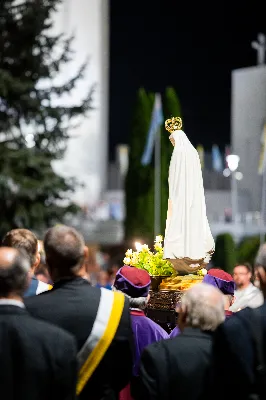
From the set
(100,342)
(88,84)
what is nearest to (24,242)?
(100,342)

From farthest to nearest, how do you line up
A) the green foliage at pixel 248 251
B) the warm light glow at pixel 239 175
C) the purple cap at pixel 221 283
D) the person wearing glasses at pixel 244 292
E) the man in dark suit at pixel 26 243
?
1. the warm light glow at pixel 239 175
2. the green foliage at pixel 248 251
3. the person wearing glasses at pixel 244 292
4. the purple cap at pixel 221 283
5. the man in dark suit at pixel 26 243

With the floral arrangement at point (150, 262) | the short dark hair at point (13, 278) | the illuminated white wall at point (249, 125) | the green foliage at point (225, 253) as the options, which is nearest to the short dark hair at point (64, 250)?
the short dark hair at point (13, 278)

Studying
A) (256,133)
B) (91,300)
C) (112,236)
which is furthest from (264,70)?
(91,300)

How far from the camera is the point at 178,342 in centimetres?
472

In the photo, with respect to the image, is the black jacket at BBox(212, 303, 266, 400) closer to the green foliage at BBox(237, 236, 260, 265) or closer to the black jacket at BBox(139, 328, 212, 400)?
the black jacket at BBox(139, 328, 212, 400)

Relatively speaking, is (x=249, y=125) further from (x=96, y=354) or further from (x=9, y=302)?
(x=9, y=302)

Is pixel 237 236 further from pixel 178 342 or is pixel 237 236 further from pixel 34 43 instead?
pixel 178 342

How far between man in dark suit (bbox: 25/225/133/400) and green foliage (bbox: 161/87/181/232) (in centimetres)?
2903

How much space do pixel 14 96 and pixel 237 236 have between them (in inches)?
701

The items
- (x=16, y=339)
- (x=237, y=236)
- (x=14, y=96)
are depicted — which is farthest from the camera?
(x=237, y=236)

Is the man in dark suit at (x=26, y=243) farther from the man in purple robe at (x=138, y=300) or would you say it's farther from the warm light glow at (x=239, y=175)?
the warm light glow at (x=239, y=175)

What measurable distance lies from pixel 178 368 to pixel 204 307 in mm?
377

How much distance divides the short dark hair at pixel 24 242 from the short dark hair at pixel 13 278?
1416mm

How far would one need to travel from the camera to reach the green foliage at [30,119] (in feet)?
83.9
